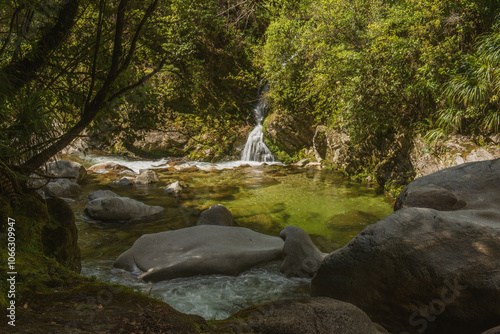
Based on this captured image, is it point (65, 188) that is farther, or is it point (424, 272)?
point (65, 188)

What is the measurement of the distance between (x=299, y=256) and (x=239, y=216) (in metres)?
3.11

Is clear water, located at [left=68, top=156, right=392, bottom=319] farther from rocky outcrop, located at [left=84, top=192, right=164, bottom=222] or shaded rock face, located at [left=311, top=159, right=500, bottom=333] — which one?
shaded rock face, located at [left=311, top=159, right=500, bottom=333]

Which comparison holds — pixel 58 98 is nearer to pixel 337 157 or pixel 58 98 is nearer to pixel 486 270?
pixel 486 270

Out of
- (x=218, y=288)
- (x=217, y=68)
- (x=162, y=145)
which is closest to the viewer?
(x=218, y=288)

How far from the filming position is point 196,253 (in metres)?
5.07

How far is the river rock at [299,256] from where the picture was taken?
4895 millimetres

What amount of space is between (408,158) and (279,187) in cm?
399

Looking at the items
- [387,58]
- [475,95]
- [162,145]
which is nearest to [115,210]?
[387,58]

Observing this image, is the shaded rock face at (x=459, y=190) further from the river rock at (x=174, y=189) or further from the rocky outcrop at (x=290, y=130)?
the rocky outcrop at (x=290, y=130)

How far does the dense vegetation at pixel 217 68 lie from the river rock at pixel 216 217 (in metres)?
1.53

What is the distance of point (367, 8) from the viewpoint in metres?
11.2

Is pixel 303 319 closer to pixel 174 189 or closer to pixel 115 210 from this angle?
pixel 115 210

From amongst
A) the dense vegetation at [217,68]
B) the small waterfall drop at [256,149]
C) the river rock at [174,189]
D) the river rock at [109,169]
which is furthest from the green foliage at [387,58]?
the river rock at [109,169]

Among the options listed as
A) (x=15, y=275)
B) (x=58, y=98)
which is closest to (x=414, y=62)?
(x=58, y=98)
